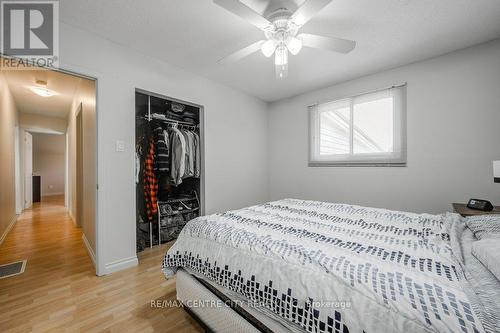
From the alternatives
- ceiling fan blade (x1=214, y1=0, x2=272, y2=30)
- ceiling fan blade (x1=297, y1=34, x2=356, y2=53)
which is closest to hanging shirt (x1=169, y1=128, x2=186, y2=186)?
ceiling fan blade (x1=214, y1=0, x2=272, y2=30)

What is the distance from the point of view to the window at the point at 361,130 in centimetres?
264

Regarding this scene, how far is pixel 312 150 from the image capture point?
342cm

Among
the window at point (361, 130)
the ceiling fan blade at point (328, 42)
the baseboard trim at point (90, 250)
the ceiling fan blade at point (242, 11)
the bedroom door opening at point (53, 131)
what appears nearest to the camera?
the ceiling fan blade at point (242, 11)

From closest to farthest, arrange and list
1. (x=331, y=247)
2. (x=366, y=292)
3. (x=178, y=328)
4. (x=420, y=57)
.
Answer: (x=366, y=292), (x=331, y=247), (x=178, y=328), (x=420, y=57)

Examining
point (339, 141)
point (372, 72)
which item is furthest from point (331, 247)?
point (372, 72)

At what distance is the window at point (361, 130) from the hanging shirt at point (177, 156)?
2.01 metres

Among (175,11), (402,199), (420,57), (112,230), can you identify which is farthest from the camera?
(402,199)

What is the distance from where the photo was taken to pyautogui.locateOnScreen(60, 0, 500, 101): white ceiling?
1.63 meters

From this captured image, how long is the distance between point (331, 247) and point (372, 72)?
106 inches

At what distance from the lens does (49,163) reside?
7.71 metres

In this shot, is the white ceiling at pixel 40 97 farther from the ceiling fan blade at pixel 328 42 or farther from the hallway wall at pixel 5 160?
the ceiling fan blade at pixel 328 42

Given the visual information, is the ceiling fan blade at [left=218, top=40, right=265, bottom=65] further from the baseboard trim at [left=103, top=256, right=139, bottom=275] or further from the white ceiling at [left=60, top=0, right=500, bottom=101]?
the baseboard trim at [left=103, top=256, right=139, bottom=275]

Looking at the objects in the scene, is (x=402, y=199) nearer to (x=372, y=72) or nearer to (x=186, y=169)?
(x=372, y=72)

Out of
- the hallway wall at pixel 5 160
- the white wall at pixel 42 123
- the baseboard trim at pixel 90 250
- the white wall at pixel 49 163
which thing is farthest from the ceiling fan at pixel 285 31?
the white wall at pixel 49 163
